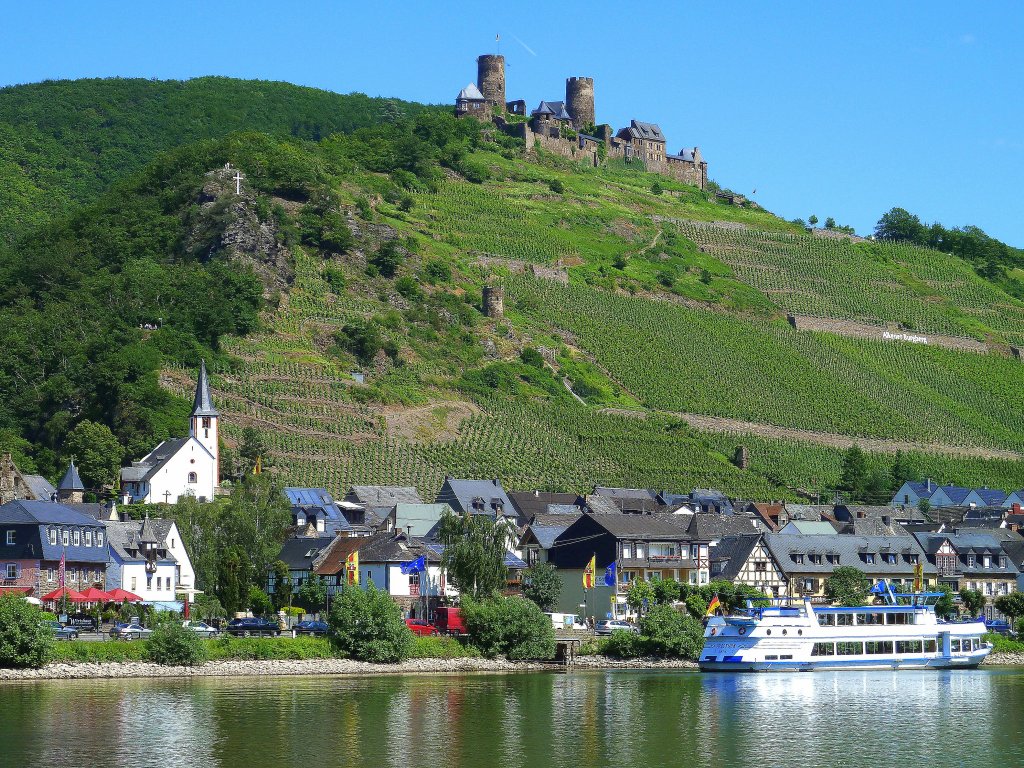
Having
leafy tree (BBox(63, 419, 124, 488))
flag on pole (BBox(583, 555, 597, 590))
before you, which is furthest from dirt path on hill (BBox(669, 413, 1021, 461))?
flag on pole (BBox(583, 555, 597, 590))

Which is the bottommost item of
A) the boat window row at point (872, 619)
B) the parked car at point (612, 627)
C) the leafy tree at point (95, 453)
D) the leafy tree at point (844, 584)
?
the parked car at point (612, 627)

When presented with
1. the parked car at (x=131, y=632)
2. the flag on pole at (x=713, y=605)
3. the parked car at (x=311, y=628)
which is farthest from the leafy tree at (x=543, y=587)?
the parked car at (x=131, y=632)

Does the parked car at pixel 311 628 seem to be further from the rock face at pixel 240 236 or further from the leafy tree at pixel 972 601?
the rock face at pixel 240 236

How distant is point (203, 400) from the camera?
392 ft

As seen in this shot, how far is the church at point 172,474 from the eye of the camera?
11088 cm

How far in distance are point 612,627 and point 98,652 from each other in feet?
91.9

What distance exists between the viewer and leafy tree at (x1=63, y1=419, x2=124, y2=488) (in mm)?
113000

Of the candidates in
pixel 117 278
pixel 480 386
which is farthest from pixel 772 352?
pixel 117 278

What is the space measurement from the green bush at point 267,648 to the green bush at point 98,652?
8.96 ft

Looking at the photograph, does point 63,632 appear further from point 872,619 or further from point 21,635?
point 872,619

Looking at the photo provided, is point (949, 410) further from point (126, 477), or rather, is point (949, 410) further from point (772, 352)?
point (126, 477)

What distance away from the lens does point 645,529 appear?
3841 inches

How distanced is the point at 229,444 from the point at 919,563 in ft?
160

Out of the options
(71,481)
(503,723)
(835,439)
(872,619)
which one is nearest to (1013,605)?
(872,619)
